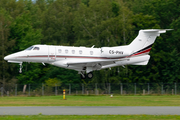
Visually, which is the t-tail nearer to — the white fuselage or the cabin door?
the white fuselage

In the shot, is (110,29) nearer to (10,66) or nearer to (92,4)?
(92,4)

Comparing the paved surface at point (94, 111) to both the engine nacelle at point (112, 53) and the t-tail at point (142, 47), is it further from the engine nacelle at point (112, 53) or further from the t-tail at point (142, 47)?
the t-tail at point (142, 47)

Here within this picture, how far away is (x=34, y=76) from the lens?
5022cm

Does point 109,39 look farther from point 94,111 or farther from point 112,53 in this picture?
point 94,111

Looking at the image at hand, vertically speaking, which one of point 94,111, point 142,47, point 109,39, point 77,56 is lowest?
point 94,111

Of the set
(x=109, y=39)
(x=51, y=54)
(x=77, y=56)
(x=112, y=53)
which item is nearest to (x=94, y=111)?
(x=77, y=56)

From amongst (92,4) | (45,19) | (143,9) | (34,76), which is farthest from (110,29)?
(45,19)
